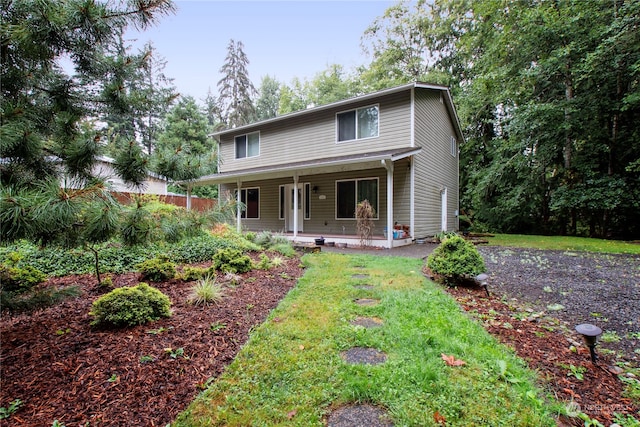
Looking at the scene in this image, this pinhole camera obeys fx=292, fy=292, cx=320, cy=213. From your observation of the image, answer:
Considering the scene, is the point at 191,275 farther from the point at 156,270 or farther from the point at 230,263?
the point at 230,263

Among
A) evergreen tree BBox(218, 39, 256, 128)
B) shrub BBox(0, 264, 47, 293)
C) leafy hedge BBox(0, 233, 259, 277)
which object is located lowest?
leafy hedge BBox(0, 233, 259, 277)

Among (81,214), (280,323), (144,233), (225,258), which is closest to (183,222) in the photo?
(144,233)

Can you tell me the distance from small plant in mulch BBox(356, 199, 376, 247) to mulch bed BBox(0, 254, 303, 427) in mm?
5949

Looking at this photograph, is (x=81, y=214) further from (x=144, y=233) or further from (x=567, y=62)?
(x=567, y=62)

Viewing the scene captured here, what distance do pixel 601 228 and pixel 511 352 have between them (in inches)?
578

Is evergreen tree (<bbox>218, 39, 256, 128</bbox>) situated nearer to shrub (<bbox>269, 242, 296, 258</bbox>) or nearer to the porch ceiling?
the porch ceiling

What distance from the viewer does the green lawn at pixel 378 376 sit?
1.80 m

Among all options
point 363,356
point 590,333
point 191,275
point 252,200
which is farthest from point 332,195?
point 590,333

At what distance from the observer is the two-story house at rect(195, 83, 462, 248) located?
32.8ft

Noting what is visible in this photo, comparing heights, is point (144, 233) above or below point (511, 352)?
above

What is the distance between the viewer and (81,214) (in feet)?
5.83

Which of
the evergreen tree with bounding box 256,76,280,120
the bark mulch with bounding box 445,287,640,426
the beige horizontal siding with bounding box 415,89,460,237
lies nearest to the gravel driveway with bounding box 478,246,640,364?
the bark mulch with bounding box 445,287,640,426

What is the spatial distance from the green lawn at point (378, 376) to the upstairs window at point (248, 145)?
38.4 ft

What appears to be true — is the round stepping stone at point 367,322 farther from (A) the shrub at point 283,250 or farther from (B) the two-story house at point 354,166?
(B) the two-story house at point 354,166
